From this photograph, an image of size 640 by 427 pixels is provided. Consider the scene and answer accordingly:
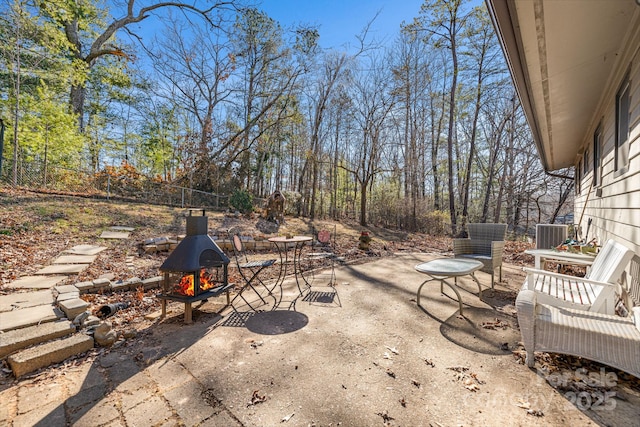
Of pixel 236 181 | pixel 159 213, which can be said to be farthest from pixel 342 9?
pixel 159 213

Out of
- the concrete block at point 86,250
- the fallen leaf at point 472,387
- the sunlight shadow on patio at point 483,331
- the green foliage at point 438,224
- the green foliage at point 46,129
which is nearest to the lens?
the fallen leaf at point 472,387

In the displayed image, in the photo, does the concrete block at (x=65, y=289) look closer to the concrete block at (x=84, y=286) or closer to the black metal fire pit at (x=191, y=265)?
the concrete block at (x=84, y=286)

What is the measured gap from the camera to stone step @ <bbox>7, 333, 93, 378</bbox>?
1896 millimetres

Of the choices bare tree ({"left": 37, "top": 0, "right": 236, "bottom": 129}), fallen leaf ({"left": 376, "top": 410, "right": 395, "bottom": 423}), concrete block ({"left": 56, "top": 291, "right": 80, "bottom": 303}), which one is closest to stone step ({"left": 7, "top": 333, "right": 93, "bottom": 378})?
concrete block ({"left": 56, "top": 291, "right": 80, "bottom": 303})

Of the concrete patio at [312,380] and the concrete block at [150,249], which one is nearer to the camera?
the concrete patio at [312,380]

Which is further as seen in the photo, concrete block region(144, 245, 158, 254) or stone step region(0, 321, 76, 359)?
concrete block region(144, 245, 158, 254)

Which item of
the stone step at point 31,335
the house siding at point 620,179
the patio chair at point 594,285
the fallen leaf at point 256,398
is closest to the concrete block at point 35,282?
the stone step at point 31,335

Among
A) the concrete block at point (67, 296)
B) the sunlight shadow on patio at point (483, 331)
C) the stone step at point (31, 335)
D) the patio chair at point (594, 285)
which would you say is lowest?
the sunlight shadow on patio at point (483, 331)

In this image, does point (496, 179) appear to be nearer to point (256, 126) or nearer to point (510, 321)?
point (256, 126)

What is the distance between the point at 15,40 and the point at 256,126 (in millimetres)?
7835

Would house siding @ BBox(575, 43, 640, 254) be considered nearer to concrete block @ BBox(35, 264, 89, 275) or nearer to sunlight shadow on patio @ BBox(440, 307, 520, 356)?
sunlight shadow on patio @ BBox(440, 307, 520, 356)

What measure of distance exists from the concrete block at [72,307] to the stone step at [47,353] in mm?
327

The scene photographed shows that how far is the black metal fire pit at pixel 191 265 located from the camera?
108 inches

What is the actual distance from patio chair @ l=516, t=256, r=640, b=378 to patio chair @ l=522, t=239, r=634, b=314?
0.48ft
